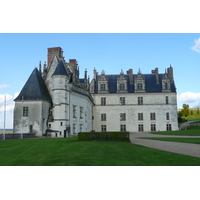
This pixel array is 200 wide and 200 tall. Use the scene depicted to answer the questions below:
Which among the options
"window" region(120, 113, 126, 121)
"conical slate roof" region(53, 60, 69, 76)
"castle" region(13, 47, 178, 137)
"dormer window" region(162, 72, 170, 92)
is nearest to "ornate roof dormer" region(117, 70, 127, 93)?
"castle" region(13, 47, 178, 137)

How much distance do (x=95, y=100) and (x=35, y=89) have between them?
1794cm

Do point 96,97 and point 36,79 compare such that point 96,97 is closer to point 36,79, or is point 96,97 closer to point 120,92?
point 120,92

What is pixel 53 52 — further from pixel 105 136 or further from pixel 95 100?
pixel 105 136

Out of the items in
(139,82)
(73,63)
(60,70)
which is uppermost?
(73,63)

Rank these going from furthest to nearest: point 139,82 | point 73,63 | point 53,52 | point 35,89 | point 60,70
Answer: point 139,82, point 73,63, point 53,52, point 60,70, point 35,89

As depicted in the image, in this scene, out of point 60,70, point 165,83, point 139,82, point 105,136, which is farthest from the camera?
point 139,82

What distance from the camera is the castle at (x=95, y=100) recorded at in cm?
3138

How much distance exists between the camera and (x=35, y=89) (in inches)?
1257

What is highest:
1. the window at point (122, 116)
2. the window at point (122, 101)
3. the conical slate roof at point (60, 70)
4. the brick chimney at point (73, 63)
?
the brick chimney at point (73, 63)

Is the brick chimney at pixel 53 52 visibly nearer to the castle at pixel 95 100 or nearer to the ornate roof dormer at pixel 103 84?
the castle at pixel 95 100

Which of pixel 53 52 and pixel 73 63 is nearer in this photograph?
pixel 53 52

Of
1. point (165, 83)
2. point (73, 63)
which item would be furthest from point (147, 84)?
point (73, 63)

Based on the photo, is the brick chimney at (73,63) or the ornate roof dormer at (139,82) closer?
the brick chimney at (73,63)

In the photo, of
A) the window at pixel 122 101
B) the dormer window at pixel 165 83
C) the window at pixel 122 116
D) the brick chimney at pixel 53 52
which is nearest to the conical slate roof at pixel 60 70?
the brick chimney at pixel 53 52
